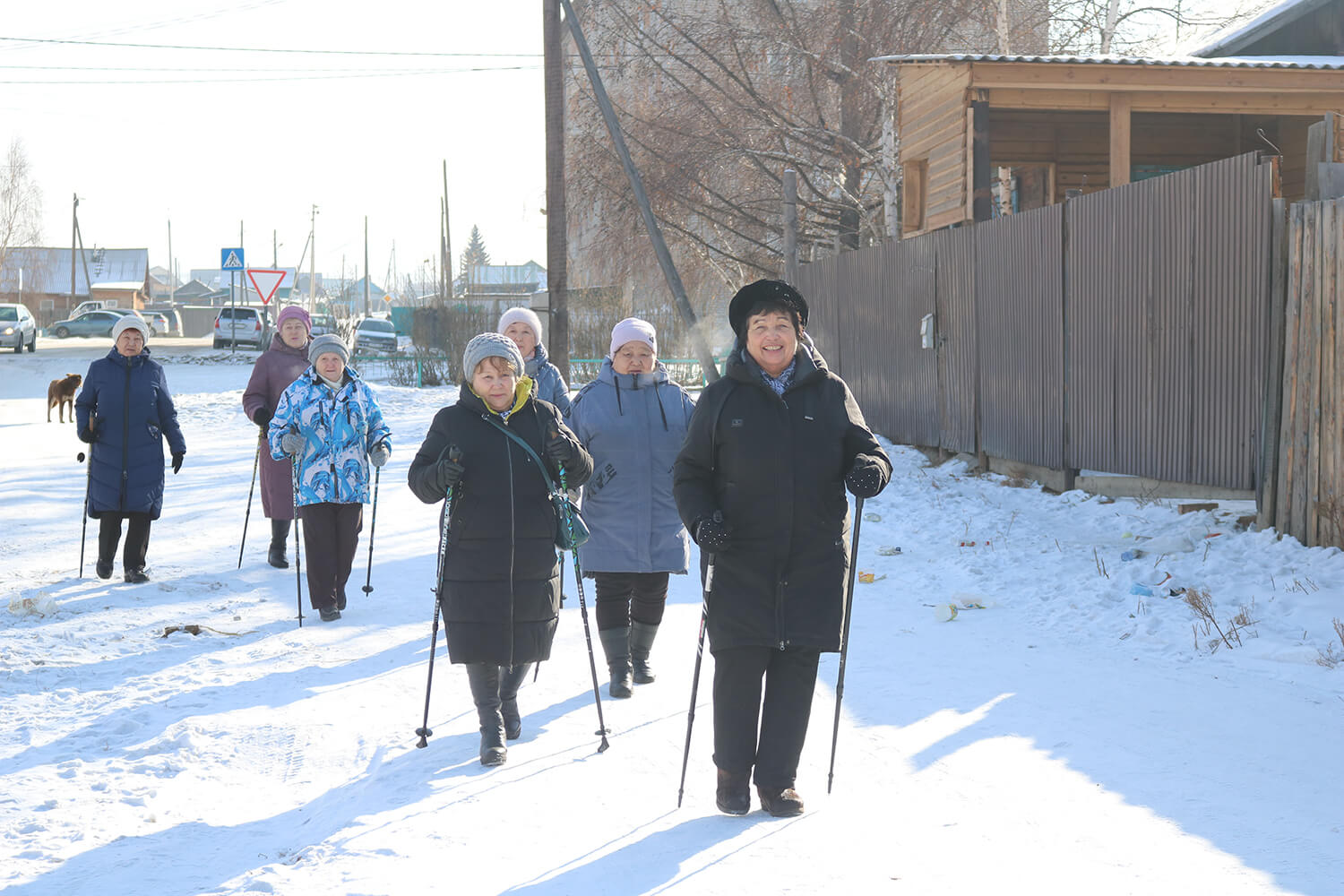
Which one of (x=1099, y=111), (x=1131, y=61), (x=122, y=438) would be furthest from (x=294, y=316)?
(x=1099, y=111)

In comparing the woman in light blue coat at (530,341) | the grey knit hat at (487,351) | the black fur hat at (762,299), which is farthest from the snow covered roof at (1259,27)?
the black fur hat at (762,299)

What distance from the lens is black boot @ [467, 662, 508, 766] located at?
5.03 m

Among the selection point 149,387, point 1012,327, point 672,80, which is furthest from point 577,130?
point 149,387

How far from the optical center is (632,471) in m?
6.15

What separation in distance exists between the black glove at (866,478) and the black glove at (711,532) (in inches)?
17.4

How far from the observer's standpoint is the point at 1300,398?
303 inches

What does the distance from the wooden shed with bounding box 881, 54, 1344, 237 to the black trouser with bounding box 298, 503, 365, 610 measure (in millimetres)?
9832

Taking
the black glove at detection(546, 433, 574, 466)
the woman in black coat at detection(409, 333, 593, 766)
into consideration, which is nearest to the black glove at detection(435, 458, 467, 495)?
the woman in black coat at detection(409, 333, 593, 766)

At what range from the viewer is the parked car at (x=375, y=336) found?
4022 cm

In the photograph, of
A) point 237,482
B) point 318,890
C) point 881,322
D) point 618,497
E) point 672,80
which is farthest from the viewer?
point 672,80

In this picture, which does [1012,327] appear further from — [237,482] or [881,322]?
[237,482]

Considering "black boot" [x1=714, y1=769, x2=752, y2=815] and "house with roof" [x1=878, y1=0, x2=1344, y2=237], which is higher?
"house with roof" [x1=878, y1=0, x2=1344, y2=237]

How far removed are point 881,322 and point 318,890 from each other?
13.1 m

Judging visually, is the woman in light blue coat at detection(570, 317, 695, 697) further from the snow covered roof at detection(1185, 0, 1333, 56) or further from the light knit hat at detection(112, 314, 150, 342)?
the snow covered roof at detection(1185, 0, 1333, 56)
